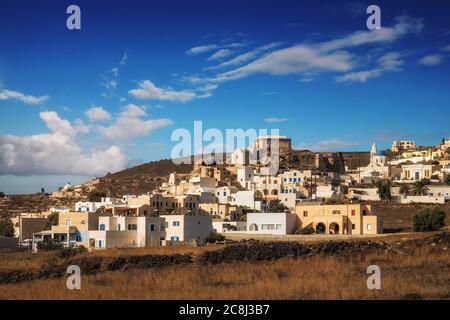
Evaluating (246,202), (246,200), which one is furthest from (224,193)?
(246,202)

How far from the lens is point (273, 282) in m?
18.7

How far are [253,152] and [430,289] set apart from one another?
101m

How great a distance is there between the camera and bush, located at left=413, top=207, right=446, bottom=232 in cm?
5012

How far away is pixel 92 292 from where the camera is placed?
17422mm

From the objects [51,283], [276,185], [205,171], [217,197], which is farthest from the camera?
[205,171]

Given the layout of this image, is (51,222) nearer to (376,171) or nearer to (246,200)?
(246,200)

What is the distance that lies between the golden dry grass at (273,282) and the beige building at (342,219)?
25.3 metres

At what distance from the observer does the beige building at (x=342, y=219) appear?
5216 centimetres

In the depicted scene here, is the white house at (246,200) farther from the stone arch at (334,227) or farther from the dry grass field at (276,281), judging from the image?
the dry grass field at (276,281)

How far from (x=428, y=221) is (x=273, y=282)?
35.6 m

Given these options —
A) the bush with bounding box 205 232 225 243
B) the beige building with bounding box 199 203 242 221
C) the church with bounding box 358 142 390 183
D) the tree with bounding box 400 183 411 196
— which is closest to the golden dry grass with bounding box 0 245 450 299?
the bush with bounding box 205 232 225 243

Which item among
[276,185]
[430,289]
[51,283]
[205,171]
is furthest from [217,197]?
[430,289]

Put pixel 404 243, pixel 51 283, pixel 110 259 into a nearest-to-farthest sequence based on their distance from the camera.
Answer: pixel 51 283 < pixel 110 259 < pixel 404 243
